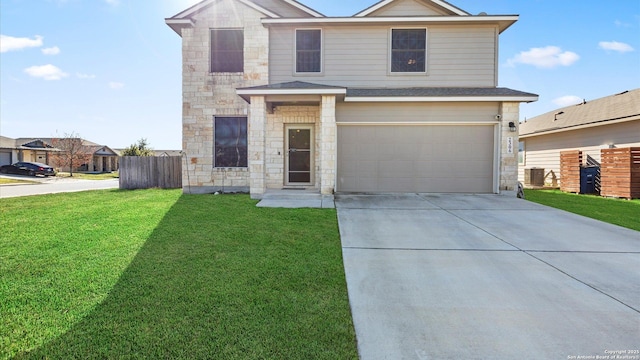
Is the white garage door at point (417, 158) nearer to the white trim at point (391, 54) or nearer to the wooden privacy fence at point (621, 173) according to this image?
the white trim at point (391, 54)

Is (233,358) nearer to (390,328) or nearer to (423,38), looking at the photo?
(390,328)

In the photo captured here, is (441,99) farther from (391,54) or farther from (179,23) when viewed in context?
(179,23)

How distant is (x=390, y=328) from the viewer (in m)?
2.48

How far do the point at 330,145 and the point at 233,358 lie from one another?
7.21 m

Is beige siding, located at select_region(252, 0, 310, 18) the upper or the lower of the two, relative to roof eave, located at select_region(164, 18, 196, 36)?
upper

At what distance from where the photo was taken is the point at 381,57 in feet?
33.9

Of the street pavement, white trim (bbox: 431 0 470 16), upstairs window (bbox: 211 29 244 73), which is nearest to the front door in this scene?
upstairs window (bbox: 211 29 244 73)

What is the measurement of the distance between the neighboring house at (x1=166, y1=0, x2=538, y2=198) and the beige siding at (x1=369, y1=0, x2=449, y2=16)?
0.04m

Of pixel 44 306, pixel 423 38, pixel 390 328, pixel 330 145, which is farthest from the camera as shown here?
pixel 423 38

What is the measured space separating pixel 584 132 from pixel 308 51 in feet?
43.5

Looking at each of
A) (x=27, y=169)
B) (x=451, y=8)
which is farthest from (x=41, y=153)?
(x=451, y=8)

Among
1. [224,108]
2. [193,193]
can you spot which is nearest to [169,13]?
[224,108]

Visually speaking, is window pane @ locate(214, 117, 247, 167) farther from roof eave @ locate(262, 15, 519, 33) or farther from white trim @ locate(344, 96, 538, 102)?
white trim @ locate(344, 96, 538, 102)

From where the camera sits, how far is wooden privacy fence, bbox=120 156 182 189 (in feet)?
42.3
